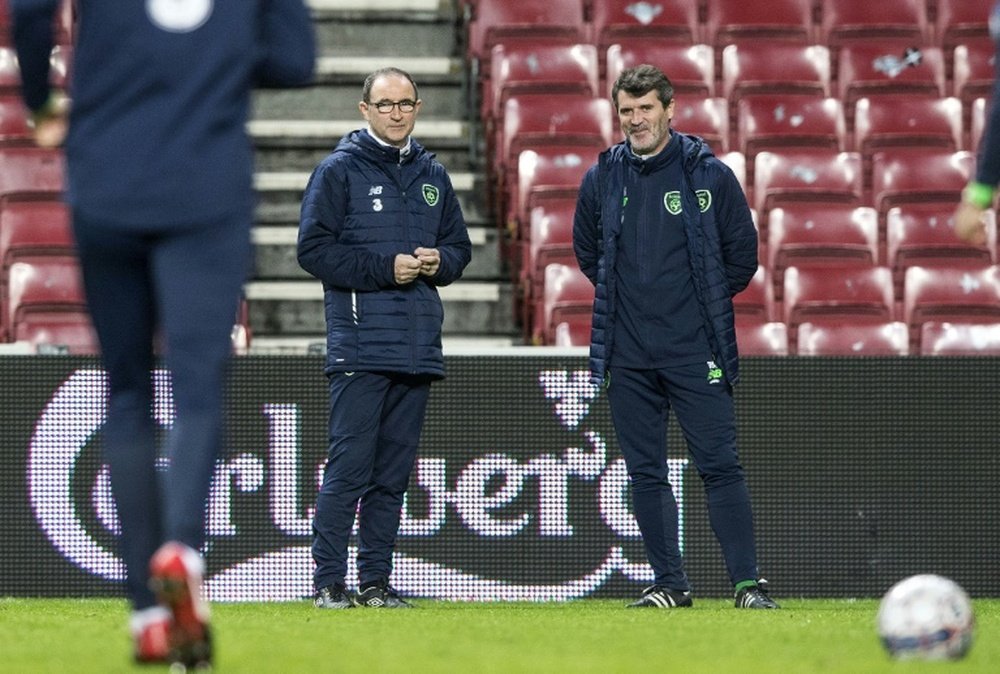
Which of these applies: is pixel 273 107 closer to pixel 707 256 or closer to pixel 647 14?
pixel 647 14

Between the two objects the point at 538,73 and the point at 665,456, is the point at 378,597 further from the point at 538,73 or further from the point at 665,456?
the point at 538,73

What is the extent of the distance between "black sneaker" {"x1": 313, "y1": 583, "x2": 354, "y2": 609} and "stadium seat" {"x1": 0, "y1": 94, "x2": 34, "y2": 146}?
161 inches

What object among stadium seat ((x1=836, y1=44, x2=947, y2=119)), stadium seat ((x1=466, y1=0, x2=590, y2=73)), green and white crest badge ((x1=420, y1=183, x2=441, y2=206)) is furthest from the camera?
stadium seat ((x1=466, y1=0, x2=590, y2=73))

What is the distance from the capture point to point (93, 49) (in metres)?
3.45

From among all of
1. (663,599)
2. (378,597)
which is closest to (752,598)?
(663,599)

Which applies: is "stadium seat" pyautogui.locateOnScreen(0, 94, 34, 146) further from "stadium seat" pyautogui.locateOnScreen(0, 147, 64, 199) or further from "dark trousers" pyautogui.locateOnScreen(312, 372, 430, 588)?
"dark trousers" pyautogui.locateOnScreen(312, 372, 430, 588)

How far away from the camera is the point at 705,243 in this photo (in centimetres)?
583

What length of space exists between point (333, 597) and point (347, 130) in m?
4.20

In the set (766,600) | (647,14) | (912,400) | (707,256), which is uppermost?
(647,14)

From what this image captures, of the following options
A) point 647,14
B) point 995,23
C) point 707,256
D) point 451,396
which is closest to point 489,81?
point 647,14

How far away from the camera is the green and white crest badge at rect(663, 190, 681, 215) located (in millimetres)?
5871

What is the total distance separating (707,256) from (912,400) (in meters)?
1.33

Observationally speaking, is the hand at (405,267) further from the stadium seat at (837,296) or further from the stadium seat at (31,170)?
the stadium seat at (31,170)

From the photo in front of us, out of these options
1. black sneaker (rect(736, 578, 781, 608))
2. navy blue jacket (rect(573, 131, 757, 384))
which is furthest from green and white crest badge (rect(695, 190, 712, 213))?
black sneaker (rect(736, 578, 781, 608))
